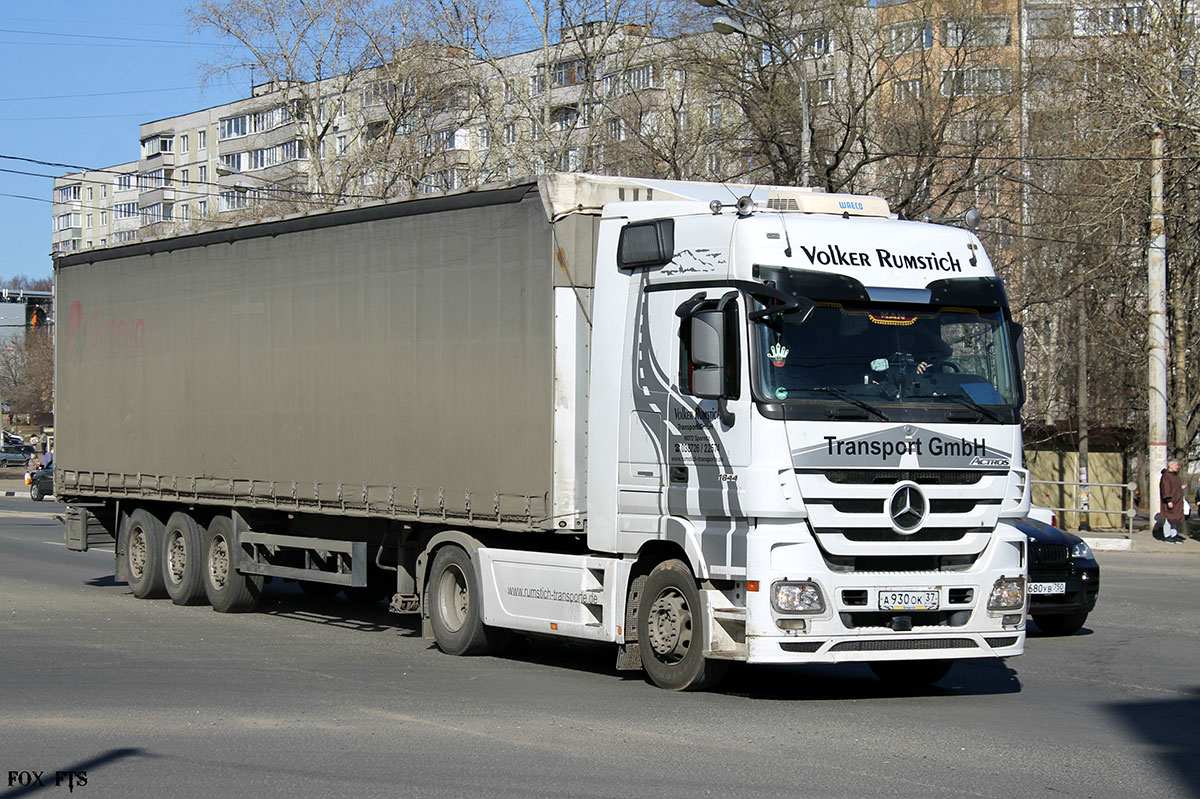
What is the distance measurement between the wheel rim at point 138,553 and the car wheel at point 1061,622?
33.4 ft

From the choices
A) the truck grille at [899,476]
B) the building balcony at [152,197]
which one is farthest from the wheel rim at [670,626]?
the building balcony at [152,197]

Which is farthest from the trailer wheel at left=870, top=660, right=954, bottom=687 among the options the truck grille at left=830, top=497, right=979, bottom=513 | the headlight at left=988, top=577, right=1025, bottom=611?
the truck grille at left=830, top=497, right=979, bottom=513

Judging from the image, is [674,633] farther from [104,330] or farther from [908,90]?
[908,90]

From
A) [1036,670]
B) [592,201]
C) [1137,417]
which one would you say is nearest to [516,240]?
[592,201]

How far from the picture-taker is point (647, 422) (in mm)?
10859

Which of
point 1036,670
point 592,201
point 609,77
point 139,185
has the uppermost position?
point 139,185

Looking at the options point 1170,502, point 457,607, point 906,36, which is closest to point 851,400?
point 457,607

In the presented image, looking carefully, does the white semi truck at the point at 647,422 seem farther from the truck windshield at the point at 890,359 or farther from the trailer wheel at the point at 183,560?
the trailer wheel at the point at 183,560

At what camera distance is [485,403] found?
12367mm

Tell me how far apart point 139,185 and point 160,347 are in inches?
3886

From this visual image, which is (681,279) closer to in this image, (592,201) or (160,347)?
(592,201)

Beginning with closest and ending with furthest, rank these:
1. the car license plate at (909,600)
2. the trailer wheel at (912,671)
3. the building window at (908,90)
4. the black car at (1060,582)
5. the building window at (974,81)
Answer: the car license plate at (909,600)
the trailer wheel at (912,671)
the black car at (1060,582)
the building window at (974,81)
the building window at (908,90)

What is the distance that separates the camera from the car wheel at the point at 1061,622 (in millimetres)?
14578

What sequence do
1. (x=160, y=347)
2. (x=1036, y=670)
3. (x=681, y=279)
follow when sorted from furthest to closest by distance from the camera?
1. (x=160, y=347)
2. (x=1036, y=670)
3. (x=681, y=279)
